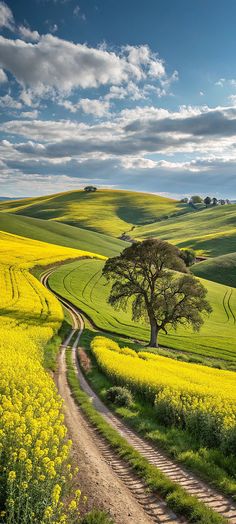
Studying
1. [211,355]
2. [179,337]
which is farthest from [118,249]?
[211,355]

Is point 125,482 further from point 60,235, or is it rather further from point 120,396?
point 60,235

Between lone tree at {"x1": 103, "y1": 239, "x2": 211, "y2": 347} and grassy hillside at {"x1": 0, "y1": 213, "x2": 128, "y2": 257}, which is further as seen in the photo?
grassy hillside at {"x1": 0, "y1": 213, "x2": 128, "y2": 257}

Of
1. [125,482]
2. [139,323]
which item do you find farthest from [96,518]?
[139,323]

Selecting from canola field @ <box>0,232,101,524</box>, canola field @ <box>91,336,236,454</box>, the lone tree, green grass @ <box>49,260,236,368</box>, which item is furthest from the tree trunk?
canola field @ <box>91,336,236,454</box>

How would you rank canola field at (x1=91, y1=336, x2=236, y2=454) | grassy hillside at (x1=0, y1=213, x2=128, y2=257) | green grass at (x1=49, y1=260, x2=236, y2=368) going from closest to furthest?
canola field at (x1=91, y1=336, x2=236, y2=454)
green grass at (x1=49, y1=260, x2=236, y2=368)
grassy hillside at (x1=0, y1=213, x2=128, y2=257)

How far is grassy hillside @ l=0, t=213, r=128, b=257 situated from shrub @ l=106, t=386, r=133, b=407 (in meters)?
106

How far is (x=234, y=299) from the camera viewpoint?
266 feet

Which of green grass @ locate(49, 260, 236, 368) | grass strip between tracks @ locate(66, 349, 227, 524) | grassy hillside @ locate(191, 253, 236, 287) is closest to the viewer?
grass strip between tracks @ locate(66, 349, 227, 524)

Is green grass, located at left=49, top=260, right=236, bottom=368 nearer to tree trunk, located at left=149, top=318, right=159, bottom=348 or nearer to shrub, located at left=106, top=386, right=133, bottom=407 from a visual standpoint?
tree trunk, located at left=149, top=318, right=159, bottom=348

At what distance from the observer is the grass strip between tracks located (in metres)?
10.1

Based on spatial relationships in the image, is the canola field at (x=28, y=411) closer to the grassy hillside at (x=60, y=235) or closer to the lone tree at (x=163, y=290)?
the lone tree at (x=163, y=290)

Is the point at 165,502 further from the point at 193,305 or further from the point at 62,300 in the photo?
the point at 62,300

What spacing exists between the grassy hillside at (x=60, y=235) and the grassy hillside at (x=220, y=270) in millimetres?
30860

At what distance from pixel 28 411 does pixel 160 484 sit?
4.39 meters
